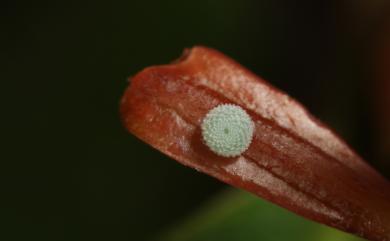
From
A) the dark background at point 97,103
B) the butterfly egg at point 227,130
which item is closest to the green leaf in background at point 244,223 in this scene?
the dark background at point 97,103

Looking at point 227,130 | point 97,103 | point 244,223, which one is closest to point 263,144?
point 227,130

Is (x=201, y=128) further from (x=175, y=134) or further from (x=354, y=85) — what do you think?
(x=354, y=85)

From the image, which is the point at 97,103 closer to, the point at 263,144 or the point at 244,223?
the point at 244,223

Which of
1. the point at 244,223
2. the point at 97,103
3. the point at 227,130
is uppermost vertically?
the point at 97,103

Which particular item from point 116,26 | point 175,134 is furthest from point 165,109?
point 116,26

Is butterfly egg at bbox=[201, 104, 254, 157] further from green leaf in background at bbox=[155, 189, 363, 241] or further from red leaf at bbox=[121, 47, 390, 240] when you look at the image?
green leaf in background at bbox=[155, 189, 363, 241]

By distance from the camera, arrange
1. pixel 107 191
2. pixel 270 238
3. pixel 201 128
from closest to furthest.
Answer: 1. pixel 201 128
2. pixel 270 238
3. pixel 107 191

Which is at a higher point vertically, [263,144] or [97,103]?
[97,103]
